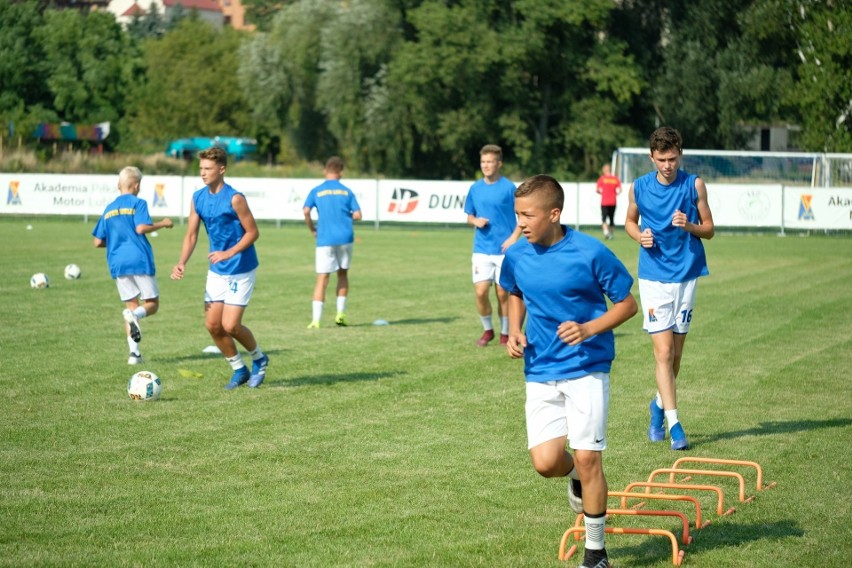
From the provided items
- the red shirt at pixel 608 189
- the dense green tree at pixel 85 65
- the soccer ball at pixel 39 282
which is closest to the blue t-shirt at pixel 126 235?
the soccer ball at pixel 39 282

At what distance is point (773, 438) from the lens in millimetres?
9203

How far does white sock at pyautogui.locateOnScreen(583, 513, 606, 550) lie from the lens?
19.1 feet

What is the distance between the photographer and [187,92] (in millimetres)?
81688

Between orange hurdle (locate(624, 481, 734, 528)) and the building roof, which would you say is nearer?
orange hurdle (locate(624, 481, 734, 528))

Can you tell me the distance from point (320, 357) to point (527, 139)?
41944mm

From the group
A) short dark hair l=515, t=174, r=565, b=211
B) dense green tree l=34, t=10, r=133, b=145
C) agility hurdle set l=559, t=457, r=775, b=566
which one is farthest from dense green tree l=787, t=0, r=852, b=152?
dense green tree l=34, t=10, r=133, b=145

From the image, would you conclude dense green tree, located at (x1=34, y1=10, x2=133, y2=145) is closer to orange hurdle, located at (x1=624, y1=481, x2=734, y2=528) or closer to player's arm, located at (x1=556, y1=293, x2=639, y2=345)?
orange hurdle, located at (x1=624, y1=481, x2=734, y2=528)

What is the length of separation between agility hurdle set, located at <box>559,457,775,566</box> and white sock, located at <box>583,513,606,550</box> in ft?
0.25

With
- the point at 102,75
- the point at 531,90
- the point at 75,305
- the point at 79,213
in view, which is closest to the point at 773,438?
the point at 75,305

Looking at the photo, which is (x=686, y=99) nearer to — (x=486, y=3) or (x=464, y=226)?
(x=486, y=3)

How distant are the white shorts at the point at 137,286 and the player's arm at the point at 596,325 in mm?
7947

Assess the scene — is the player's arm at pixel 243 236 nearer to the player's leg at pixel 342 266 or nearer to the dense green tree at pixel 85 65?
the player's leg at pixel 342 266

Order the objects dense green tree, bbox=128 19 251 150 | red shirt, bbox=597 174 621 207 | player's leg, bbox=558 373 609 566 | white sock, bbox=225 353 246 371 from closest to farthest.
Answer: player's leg, bbox=558 373 609 566
white sock, bbox=225 353 246 371
red shirt, bbox=597 174 621 207
dense green tree, bbox=128 19 251 150

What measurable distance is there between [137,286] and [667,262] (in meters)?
6.52
